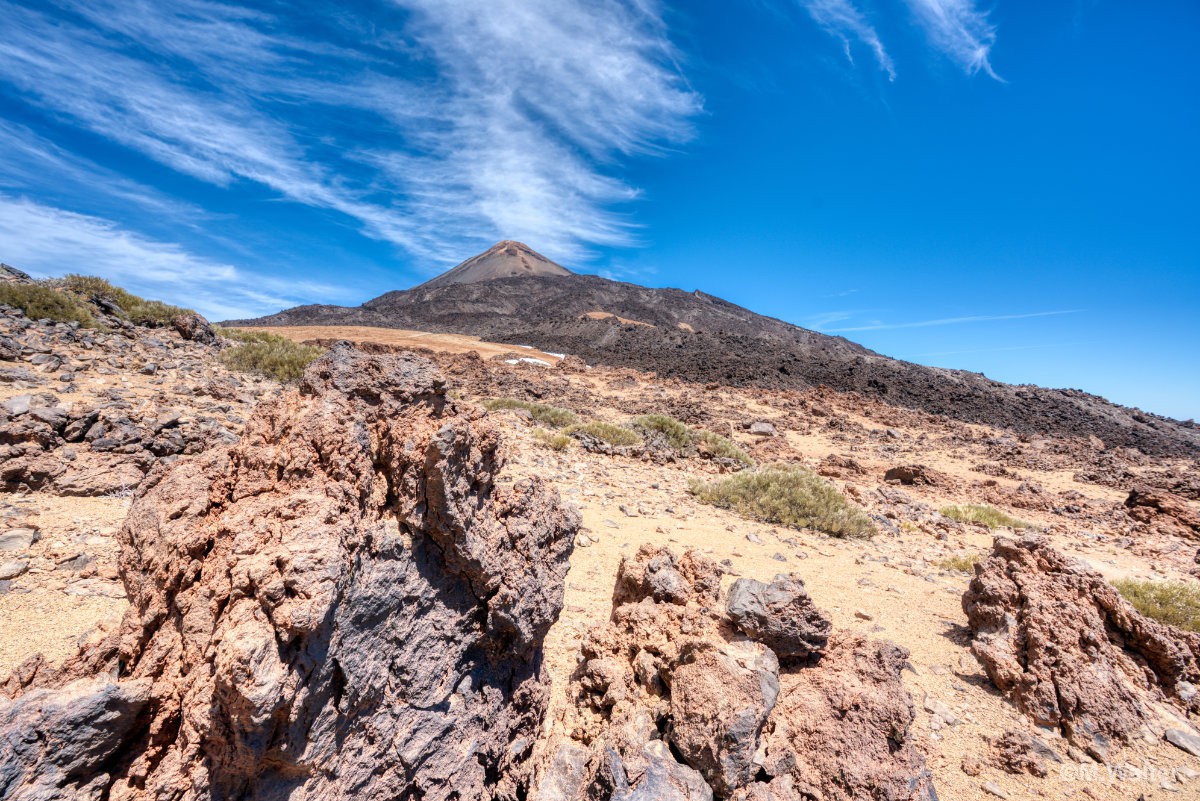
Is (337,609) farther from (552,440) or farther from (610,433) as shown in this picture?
(610,433)

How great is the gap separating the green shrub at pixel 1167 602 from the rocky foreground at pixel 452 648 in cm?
222

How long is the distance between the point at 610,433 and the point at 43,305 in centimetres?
1205

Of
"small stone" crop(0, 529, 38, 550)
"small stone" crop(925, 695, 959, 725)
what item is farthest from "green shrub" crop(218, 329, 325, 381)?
"small stone" crop(925, 695, 959, 725)

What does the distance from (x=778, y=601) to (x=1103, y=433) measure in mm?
33717

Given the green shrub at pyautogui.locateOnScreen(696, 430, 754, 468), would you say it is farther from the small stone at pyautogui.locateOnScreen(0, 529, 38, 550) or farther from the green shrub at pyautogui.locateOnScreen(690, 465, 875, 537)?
the small stone at pyautogui.locateOnScreen(0, 529, 38, 550)

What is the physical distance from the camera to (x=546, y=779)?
235 centimetres

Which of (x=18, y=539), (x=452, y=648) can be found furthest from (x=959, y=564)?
(x=18, y=539)

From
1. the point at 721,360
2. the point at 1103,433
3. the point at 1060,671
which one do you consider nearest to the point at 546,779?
the point at 1060,671

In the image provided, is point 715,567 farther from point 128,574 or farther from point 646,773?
point 128,574

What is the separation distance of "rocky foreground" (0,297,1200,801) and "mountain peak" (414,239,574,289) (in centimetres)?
8409

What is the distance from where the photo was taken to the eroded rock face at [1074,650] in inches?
140

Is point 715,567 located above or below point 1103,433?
below

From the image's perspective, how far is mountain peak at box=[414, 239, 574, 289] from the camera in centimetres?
8846

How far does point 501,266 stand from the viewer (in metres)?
91.1
